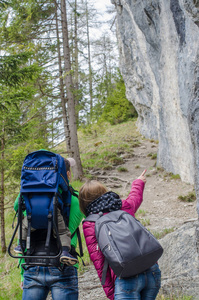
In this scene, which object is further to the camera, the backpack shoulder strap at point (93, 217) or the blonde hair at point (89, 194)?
the blonde hair at point (89, 194)

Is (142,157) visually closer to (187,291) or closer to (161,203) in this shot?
(161,203)

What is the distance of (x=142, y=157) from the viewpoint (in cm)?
1584

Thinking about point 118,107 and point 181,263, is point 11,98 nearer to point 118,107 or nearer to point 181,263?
point 181,263

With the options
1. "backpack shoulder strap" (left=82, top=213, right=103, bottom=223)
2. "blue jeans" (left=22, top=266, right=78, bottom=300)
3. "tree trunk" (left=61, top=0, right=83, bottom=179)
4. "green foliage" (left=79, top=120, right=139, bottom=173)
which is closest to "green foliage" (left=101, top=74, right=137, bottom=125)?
"green foliage" (left=79, top=120, right=139, bottom=173)

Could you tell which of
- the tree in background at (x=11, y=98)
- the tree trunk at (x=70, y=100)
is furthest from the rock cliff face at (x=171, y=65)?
the tree in background at (x=11, y=98)

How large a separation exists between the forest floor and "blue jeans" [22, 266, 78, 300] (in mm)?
1915

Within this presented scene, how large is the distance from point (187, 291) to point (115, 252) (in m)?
1.82

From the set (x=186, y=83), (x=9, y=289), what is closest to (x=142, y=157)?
(x=186, y=83)

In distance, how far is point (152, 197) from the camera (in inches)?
399

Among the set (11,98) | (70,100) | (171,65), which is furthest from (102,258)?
(70,100)

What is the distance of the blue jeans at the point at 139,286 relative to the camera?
2.20 meters

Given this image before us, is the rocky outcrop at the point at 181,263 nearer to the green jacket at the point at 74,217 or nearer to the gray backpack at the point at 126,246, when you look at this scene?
the gray backpack at the point at 126,246

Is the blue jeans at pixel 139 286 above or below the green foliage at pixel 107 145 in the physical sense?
above

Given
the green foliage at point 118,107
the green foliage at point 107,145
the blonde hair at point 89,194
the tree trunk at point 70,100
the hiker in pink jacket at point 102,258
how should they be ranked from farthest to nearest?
the green foliage at point 118,107 < the green foliage at point 107,145 < the tree trunk at point 70,100 < the blonde hair at point 89,194 < the hiker in pink jacket at point 102,258
